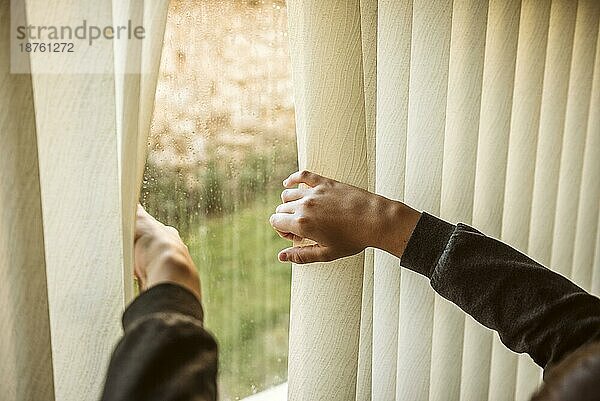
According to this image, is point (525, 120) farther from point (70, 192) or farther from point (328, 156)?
point (70, 192)

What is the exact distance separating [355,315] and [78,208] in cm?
42

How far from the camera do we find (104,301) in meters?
0.79

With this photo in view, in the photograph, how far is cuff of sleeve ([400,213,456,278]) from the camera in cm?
96

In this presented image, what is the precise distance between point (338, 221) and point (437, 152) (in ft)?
0.81

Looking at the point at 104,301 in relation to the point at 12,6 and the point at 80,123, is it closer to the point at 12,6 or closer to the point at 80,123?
the point at 80,123

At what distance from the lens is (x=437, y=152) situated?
1114mm

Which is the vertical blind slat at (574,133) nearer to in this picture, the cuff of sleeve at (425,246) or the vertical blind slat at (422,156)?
the vertical blind slat at (422,156)

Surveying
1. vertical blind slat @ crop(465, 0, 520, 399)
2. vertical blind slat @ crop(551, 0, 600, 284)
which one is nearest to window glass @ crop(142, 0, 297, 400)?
vertical blind slat @ crop(465, 0, 520, 399)

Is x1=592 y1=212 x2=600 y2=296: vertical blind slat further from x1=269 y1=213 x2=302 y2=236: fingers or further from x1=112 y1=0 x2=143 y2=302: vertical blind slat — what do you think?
x1=112 y1=0 x2=143 y2=302: vertical blind slat

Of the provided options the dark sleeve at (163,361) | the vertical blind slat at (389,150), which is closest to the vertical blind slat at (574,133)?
the vertical blind slat at (389,150)

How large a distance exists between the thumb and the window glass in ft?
0.41

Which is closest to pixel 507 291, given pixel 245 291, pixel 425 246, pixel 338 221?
pixel 425 246

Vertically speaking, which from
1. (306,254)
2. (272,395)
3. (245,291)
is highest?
(306,254)

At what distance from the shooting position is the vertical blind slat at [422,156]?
107cm
